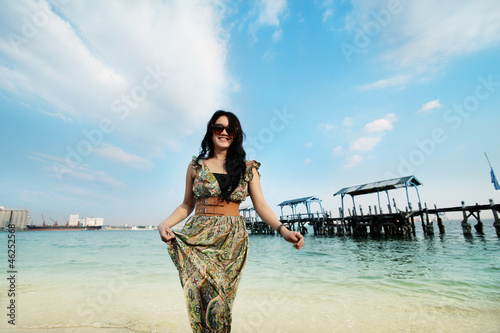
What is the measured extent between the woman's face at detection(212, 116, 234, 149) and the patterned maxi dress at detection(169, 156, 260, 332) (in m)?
0.23

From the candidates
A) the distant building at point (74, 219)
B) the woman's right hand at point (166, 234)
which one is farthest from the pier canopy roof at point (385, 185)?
the distant building at point (74, 219)

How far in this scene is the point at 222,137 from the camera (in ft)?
7.13

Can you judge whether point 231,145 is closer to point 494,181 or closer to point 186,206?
point 186,206

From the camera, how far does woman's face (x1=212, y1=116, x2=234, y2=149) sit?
2158 mm

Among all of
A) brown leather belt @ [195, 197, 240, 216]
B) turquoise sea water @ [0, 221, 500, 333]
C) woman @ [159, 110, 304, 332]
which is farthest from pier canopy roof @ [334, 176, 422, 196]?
brown leather belt @ [195, 197, 240, 216]

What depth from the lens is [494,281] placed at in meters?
6.52

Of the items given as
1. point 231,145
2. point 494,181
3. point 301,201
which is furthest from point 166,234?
point 494,181

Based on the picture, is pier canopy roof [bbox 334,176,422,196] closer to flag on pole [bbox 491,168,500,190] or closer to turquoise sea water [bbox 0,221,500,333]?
flag on pole [bbox 491,168,500,190]

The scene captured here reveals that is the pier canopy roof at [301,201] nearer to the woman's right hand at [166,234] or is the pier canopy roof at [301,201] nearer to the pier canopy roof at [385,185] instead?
the pier canopy roof at [385,185]

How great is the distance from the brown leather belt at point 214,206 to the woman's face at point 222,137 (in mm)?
492

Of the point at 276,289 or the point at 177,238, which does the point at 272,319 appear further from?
the point at 177,238

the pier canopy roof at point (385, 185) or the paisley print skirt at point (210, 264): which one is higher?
the pier canopy roof at point (385, 185)

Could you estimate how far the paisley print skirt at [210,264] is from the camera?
4.96ft

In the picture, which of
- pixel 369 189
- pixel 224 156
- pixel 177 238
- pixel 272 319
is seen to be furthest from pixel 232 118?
pixel 369 189
